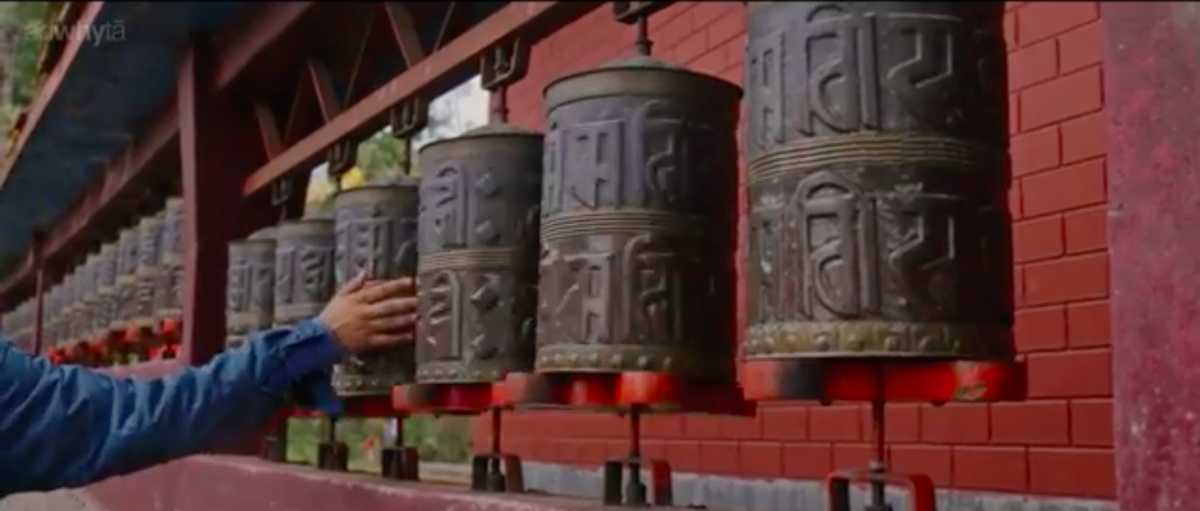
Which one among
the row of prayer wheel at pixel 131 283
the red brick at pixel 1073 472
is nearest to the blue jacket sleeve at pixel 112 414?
the red brick at pixel 1073 472

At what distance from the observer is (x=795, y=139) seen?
5.81ft

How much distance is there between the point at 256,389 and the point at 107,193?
16.7 feet

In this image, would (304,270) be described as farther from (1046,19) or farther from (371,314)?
(1046,19)

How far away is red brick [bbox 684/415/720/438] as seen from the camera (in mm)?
4602

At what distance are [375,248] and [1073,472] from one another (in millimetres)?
1640

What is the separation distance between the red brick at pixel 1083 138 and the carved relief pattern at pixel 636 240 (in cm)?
141

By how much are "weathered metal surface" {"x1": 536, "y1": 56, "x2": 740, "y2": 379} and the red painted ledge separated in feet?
0.85

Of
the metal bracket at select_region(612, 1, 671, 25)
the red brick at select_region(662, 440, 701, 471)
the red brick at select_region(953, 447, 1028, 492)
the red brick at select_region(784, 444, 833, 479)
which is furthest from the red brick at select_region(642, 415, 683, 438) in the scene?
the metal bracket at select_region(612, 1, 671, 25)

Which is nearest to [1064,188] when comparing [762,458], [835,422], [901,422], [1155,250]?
[901,422]

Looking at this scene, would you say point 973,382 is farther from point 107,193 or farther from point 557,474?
point 107,193

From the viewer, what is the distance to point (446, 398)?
9.14ft

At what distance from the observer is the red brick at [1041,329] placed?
336 centimetres

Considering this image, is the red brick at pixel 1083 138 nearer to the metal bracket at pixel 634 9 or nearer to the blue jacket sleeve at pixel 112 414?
the metal bracket at pixel 634 9

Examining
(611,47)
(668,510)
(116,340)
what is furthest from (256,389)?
(116,340)
